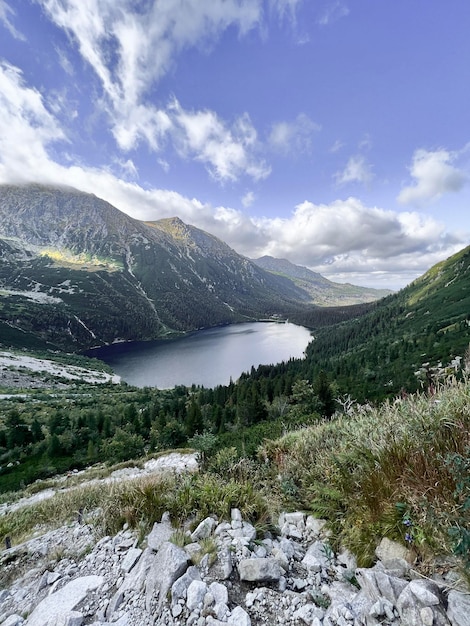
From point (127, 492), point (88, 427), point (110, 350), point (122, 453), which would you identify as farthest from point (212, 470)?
point (110, 350)

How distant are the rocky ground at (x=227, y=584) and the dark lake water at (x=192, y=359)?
106 m

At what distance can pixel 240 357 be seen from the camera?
150000mm

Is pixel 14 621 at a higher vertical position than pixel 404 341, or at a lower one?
higher

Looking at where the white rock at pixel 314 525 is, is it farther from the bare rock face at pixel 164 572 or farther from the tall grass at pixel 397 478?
the bare rock face at pixel 164 572

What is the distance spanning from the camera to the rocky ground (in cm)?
240

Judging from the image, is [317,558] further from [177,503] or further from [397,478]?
[177,503]

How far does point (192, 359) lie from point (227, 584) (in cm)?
15004

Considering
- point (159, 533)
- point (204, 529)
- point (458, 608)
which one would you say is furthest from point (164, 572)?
point (458, 608)

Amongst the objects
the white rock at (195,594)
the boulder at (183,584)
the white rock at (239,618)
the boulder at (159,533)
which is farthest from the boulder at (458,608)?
the boulder at (159,533)

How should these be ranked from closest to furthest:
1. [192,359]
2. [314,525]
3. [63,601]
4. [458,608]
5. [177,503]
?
[458,608]
[63,601]
[314,525]
[177,503]
[192,359]

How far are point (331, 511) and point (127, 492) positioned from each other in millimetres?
3820

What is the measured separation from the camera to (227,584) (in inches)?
118

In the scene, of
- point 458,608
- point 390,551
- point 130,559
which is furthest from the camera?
point 130,559

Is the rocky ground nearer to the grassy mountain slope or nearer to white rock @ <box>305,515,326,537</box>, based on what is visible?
white rock @ <box>305,515,326,537</box>
